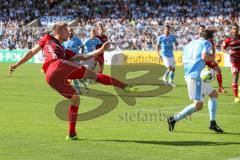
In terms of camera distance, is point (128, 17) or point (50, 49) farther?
point (128, 17)

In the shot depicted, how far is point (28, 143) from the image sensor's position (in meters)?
11.0

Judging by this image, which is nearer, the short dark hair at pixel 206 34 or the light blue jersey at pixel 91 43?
the short dark hair at pixel 206 34

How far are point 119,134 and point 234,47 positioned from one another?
327 inches

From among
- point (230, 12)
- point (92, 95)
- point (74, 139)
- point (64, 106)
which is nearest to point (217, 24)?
point (230, 12)

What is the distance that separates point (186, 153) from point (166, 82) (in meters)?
14.8

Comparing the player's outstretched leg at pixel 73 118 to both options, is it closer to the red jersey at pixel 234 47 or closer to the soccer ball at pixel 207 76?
the soccer ball at pixel 207 76

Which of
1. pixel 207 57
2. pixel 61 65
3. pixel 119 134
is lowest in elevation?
pixel 119 134

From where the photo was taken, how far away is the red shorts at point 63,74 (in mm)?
11258

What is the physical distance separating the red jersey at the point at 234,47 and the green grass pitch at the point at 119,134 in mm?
1371

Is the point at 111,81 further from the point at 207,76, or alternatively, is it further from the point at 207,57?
the point at 207,76

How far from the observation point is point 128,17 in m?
49.7

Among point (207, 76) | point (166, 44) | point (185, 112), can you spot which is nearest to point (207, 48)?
point (207, 76)

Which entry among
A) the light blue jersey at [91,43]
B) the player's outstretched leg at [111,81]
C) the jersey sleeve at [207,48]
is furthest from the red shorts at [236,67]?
the player's outstretched leg at [111,81]

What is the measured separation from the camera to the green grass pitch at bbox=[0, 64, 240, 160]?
33.2ft
